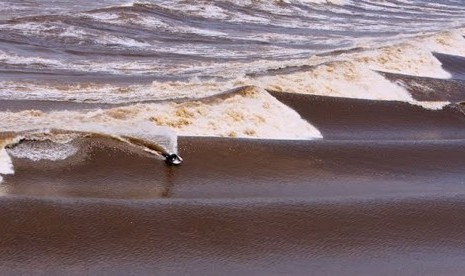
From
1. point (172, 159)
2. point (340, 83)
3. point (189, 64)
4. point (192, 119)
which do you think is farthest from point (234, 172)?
point (189, 64)

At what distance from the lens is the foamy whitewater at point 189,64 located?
8.70 metres

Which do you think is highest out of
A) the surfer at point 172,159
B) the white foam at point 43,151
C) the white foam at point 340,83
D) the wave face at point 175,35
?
the white foam at point 43,151

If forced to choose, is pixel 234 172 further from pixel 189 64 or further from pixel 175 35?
pixel 175 35

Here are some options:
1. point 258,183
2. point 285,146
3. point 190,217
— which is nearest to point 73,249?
point 190,217

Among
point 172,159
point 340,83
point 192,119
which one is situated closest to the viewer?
point 172,159

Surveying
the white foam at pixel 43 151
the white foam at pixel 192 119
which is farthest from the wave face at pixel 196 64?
the white foam at pixel 43 151

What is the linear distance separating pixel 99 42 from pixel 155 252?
12529mm

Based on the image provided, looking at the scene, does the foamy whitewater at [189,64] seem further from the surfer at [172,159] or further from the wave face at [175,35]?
the surfer at [172,159]

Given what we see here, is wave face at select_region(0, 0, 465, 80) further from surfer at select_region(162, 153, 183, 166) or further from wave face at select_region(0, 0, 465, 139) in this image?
surfer at select_region(162, 153, 183, 166)

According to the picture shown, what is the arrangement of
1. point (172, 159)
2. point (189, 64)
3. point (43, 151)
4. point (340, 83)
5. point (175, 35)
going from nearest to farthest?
point (43, 151), point (172, 159), point (340, 83), point (189, 64), point (175, 35)

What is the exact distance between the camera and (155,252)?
500 cm

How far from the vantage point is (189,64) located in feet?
47.5

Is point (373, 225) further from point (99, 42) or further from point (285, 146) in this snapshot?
point (99, 42)

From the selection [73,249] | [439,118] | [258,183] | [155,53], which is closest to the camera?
[73,249]
